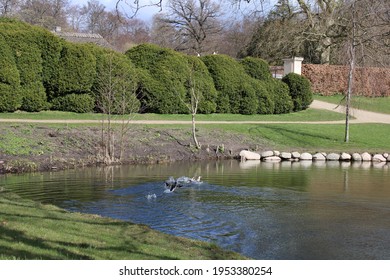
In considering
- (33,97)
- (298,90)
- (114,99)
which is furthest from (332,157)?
(33,97)

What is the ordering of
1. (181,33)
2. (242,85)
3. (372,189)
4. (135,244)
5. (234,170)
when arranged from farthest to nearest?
(181,33), (242,85), (234,170), (372,189), (135,244)

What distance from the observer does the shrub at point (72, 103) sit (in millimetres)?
23641

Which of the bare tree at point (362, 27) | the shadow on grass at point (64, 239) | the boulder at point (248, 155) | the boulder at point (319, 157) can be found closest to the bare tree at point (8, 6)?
the bare tree at point (362, 27)

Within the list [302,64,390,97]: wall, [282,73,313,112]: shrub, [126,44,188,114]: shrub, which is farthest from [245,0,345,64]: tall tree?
[126,44,188,114]: shrub

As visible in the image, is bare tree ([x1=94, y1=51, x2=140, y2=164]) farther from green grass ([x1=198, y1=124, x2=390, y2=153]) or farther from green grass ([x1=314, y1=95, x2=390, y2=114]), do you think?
green grass ([x1=314, y1=95, x2=390, y2=114])

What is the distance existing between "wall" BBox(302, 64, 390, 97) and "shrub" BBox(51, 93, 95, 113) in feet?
60.1

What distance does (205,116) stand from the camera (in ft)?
87.5

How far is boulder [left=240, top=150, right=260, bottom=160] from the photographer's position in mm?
21125

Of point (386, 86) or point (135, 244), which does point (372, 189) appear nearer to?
point (135, 244)

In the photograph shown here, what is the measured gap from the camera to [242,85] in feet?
93.5

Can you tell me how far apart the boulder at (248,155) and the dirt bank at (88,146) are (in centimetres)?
38

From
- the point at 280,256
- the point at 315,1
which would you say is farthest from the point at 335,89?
the point at 280,256

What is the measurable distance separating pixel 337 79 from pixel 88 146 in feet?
78.4

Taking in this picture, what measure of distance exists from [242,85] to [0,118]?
1264cm
